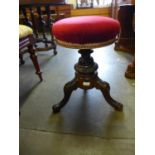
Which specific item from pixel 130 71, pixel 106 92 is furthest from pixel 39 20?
pixel 106 92

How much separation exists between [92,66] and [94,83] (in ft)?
0.35

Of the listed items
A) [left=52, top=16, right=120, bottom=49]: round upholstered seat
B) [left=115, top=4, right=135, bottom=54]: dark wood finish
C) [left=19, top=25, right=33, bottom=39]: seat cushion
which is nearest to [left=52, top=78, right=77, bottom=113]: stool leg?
[left=52, top=16, right=120, bottom=49]: round upholstered seat

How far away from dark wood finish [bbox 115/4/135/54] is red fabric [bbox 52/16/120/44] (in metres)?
1.29

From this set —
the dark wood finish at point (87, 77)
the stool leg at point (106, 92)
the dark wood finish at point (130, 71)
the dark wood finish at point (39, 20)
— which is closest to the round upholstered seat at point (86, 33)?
the dark wood finish at point (87, 77)

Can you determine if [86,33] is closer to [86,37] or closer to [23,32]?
[86,37]

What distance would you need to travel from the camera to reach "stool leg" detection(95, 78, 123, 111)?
126cm

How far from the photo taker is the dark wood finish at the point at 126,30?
2.27 meters

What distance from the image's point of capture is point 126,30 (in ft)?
7.96

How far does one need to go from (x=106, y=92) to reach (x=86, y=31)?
43cm

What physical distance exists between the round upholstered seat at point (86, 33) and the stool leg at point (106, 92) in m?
0.28

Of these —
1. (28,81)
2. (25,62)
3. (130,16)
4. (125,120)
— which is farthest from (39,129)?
(130,16)

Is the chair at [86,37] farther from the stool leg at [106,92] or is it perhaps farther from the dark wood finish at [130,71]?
the dark wood finish at [130,71]
